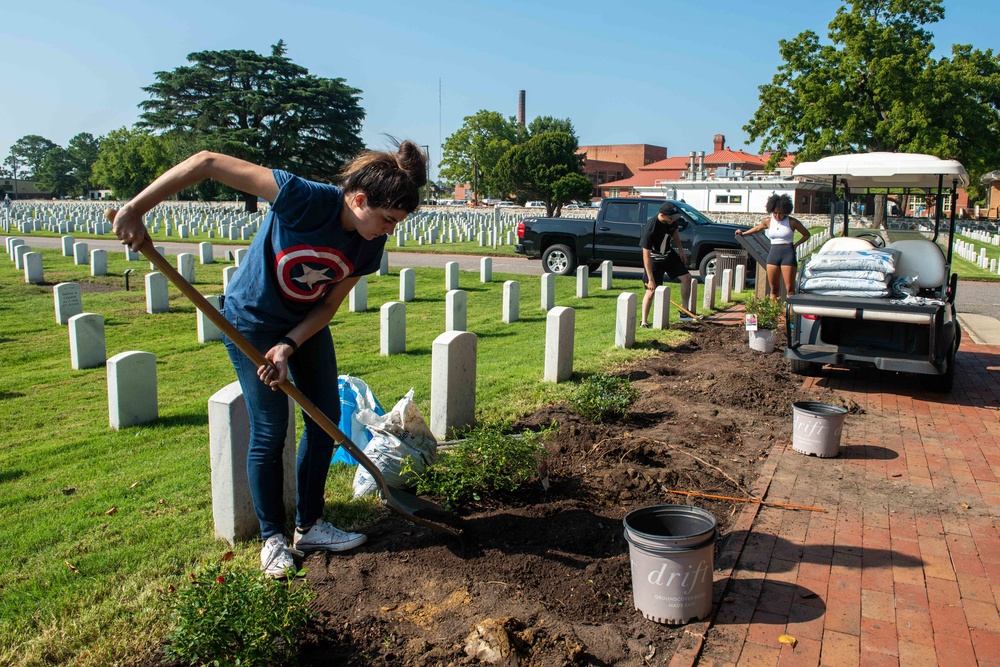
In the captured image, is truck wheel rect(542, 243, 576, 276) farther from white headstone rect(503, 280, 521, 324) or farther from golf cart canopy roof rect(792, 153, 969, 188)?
golf cart canopy roof rect(792, 153, 969, 188)

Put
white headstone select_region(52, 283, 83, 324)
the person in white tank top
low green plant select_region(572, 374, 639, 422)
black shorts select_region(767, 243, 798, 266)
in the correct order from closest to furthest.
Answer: low green plant select_region(572, 374, 639, 422) < the person in white tank top < black shorts select_region(767, 243, 798, 266) < white headstone select_region(52, 283, 83, 324)

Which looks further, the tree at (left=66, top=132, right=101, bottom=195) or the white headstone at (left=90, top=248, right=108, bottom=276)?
the tree at (left=66, top=132, right=101, bottom=195)

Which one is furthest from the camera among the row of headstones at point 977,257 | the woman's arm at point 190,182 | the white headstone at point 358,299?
the row of headstones at point 977,257

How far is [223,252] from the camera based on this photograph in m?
22.6

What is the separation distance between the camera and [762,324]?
901 cm

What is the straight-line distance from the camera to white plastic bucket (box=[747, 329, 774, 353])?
9.04 metres

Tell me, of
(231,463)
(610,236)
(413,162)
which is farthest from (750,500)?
(610,236)

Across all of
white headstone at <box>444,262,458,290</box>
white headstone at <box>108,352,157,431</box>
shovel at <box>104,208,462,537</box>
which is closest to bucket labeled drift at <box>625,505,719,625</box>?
shovel at <box>104,208,462,537</box>

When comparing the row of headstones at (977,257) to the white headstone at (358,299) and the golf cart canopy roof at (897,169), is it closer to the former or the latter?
the golf cart canopy roof at (897,169)

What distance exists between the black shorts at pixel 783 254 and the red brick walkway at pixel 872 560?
4385mm

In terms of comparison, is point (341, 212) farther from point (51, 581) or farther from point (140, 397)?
point (140, 397)

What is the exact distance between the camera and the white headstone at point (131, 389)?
5645 mm

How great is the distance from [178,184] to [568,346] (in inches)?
194

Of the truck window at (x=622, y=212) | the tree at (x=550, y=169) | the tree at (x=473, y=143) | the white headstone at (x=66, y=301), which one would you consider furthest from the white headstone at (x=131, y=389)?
the tree at (x=473, y=143)
